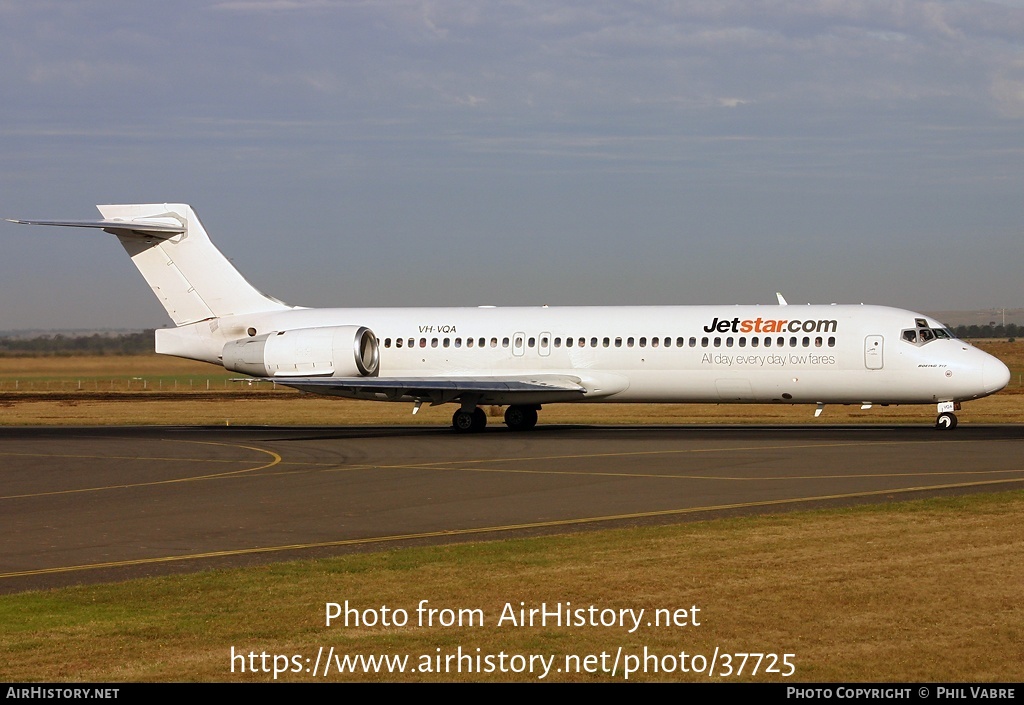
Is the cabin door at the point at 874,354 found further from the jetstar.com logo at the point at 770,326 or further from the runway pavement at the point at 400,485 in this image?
the runway pavement at the point at 400,485

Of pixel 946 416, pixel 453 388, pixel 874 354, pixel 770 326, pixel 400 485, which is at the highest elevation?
pixel 770 326

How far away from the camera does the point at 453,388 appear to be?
35.1 meters

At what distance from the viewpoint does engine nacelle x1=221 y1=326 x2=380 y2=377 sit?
37.9m

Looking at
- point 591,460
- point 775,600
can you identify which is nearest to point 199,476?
point 591,460

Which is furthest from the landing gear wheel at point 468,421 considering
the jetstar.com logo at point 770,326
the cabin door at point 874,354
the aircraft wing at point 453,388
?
the cabin door at point 874,354

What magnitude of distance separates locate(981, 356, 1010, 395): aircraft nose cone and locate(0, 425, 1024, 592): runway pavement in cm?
125

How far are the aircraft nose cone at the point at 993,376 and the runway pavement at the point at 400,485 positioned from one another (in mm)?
1246

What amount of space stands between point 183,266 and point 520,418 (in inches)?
477

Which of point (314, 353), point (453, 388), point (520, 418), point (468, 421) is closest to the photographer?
point (453, 388)

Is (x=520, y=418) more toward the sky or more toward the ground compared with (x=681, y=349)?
more toward the ground

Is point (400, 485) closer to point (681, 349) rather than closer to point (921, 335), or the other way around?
point (681, 349)

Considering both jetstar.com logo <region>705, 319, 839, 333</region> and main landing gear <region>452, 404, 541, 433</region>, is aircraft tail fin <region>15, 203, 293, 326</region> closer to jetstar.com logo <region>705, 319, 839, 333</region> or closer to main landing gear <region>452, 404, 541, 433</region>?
main landing gear <region>452, 404, 541, 433</region>

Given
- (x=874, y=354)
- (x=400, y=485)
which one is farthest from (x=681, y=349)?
(x=400, y=485)

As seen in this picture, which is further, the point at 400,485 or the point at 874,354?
the point at 874,354
